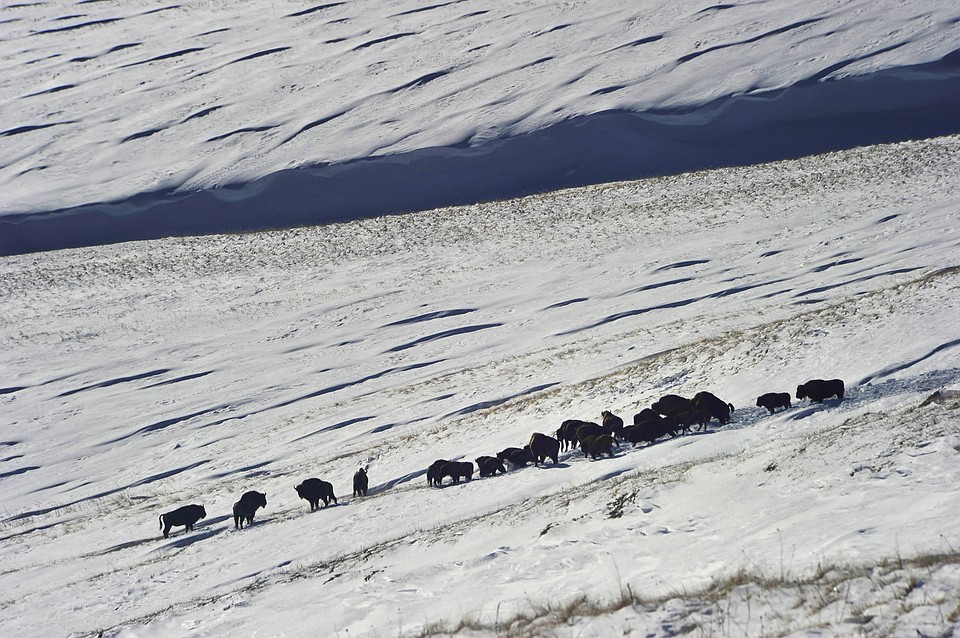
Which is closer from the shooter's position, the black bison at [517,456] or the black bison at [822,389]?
the black bison at [822,389]

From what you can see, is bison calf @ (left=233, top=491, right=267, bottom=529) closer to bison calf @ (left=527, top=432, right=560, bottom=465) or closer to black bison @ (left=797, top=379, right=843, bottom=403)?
bison calf @ (left=527, top=432, right=560, bottom=465)

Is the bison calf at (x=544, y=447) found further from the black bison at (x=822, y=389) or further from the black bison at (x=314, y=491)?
the black bison at (x=822, y=389)

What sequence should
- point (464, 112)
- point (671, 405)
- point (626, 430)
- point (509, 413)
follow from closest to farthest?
1. point (626, 430)
2. point (671, 405)
3. point (509, 413)
4. point (464, 112)

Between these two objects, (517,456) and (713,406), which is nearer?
(713,406)

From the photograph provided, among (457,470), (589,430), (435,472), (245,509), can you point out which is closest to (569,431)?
(589,430)

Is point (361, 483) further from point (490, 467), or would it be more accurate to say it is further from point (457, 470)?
point (490, 467)

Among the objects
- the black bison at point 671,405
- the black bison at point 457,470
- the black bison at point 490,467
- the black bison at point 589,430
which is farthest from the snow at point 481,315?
the black bison at point 671,405

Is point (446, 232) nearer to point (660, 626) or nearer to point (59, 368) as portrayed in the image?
point (59, 368)
